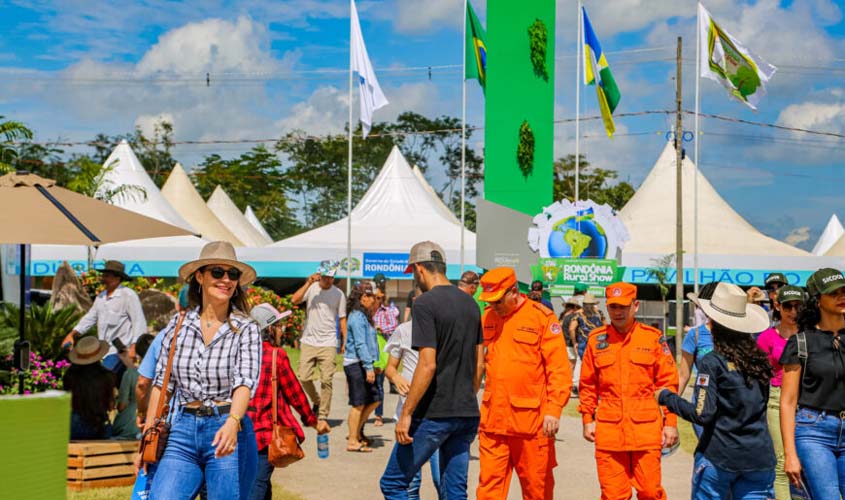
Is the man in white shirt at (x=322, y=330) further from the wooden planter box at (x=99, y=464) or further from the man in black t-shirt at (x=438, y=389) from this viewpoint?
the man in black t-shirt at (x=438, y=389)

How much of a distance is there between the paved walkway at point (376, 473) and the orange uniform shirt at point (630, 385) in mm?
2391

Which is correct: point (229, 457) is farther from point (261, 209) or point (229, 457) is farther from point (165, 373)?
point (261, 209)

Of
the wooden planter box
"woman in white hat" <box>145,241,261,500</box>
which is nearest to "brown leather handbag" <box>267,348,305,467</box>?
"woman in white hat" <box>145,241,261,500</box>

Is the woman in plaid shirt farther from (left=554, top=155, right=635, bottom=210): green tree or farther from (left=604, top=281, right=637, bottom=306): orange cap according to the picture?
(left=554, top=155, right=635, bottom=210): green tree

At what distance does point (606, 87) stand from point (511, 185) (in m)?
5.78

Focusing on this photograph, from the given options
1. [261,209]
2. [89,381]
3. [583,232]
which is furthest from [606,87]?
[261,209]

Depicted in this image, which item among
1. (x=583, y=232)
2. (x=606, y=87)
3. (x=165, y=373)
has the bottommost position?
(x=165, y=373)

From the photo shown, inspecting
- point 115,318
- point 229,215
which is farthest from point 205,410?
point 229,215

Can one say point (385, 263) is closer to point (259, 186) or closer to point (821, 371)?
point (821, 371)

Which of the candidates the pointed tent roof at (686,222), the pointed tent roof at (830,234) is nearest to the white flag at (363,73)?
the pointed tent roof at (686,222)

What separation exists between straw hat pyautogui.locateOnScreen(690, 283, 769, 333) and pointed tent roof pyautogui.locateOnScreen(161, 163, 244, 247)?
3362 cm

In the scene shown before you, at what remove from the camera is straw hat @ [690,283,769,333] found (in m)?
5.26

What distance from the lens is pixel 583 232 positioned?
2289 cm

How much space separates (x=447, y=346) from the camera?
5.77 meters
